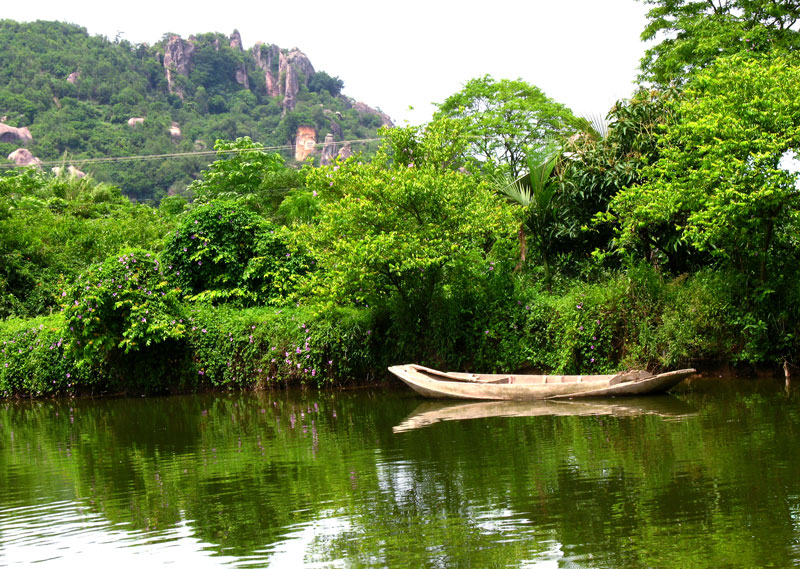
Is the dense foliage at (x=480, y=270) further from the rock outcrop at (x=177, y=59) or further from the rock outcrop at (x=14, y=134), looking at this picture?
the rock outcrop at (x=177, y=59)

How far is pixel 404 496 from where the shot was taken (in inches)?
298

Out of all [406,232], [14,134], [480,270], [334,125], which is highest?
[334,125]

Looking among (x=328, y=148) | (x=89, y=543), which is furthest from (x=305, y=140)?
(x=89, y=543)

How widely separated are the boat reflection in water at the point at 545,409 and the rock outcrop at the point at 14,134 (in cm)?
→ 5982

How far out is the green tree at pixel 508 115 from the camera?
35031 millimetres

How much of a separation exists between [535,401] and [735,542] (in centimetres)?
869

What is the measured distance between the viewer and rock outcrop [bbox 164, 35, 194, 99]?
288 feet

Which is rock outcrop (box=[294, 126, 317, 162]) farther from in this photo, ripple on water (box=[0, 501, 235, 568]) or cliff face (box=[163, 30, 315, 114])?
ripple on water (box=[0, 501, 235, 568])

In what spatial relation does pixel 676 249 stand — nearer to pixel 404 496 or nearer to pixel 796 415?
pixel 796 415

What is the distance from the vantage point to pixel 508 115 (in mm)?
36000

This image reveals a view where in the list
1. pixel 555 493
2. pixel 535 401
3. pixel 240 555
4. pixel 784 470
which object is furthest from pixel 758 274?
pixel 240 555

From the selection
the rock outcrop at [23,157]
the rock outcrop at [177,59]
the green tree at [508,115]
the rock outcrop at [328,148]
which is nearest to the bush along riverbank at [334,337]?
the green tree at [508,115]

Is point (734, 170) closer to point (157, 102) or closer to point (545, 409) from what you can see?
point (545, 409)

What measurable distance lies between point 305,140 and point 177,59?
19.4m
